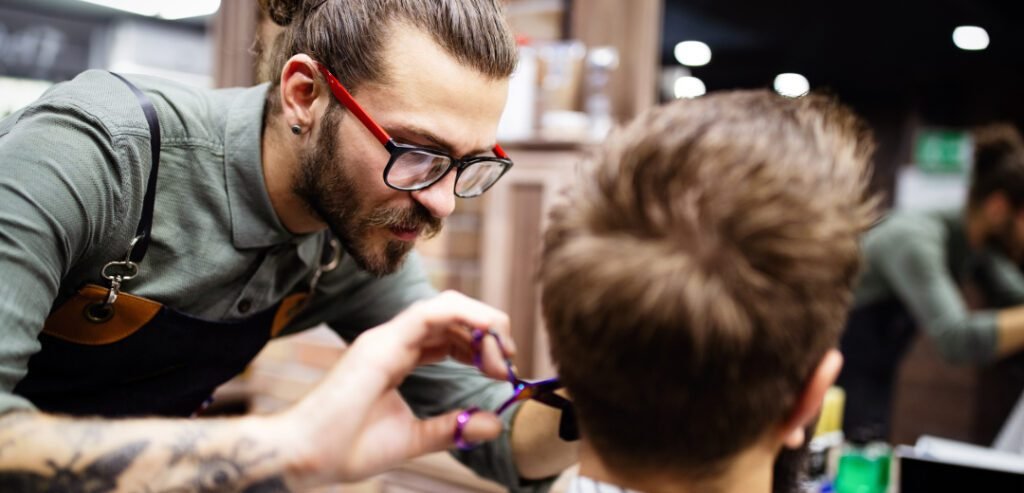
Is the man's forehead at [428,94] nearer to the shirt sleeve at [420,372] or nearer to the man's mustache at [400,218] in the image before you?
the man's mustache at [400,218]

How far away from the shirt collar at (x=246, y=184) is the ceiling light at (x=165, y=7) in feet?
6.27

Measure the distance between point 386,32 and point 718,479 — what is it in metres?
0.71

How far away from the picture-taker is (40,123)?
0.91 m

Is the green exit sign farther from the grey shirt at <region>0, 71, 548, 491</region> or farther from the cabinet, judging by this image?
the grey shirt at <region>0, 71, 548, 491</region>

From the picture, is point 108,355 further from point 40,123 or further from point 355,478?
point 355,478

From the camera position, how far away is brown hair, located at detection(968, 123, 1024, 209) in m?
2.29

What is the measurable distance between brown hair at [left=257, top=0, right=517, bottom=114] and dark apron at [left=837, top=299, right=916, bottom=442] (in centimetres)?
183

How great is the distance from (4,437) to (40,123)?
369 millimetres

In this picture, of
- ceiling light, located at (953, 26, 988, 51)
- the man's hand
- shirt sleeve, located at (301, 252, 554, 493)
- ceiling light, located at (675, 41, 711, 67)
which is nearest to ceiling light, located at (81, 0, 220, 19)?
ceiling light, located at (675, 41, 711, 67)

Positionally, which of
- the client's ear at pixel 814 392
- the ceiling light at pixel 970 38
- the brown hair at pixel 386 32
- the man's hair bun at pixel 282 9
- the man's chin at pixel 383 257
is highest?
the ceiling light at pixel 970 38

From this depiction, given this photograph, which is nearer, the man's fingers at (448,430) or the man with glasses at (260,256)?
the man with glasses at (260,256)

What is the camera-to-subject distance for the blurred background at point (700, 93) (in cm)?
219

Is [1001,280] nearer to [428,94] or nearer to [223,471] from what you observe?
[428,94]

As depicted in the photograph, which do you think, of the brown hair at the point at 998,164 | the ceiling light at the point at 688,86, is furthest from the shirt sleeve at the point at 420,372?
the brown hair at the point at 998,164
